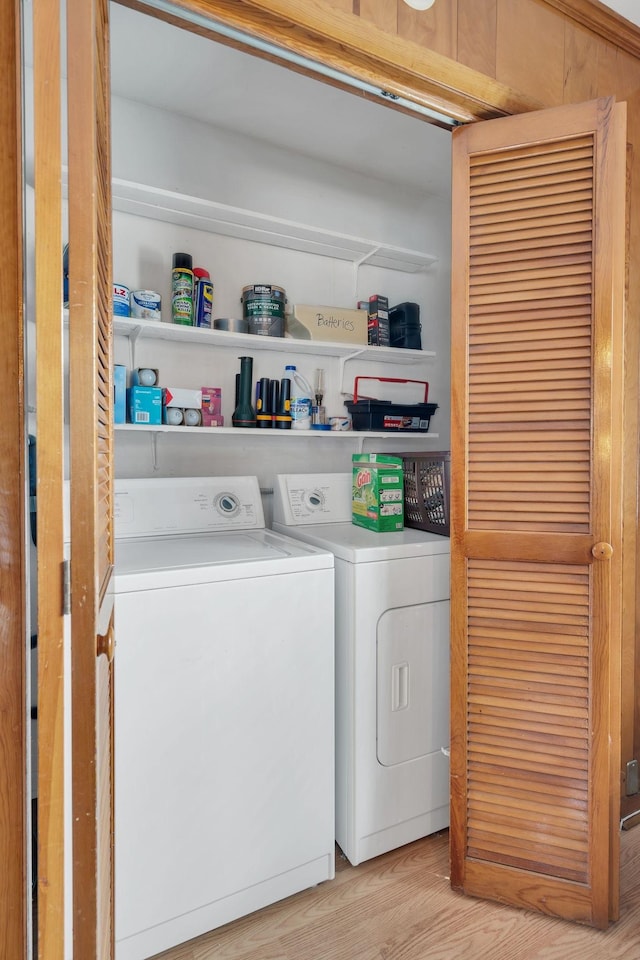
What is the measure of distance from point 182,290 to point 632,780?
7.73 ft

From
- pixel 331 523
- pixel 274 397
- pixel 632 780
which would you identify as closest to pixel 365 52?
pixel 274 397

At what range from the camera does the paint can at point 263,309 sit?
2084 millimetres

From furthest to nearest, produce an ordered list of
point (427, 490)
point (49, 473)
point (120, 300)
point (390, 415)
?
point (390, 415) → point (427, 490) → point (120, 300) → point (49, 473)

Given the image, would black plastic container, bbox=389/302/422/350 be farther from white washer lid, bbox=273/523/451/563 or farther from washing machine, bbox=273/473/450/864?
washing machine, bbox=273/473/450/864

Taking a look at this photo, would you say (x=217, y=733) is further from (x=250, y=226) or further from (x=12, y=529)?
(x=250, y=226)

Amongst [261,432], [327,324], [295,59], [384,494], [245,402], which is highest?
[295,59]

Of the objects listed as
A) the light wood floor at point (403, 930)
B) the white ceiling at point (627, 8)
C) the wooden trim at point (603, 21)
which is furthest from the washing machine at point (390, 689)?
the white ceiling at point (627, 8)

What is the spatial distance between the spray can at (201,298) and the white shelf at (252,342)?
7cm

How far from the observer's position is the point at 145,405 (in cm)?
188

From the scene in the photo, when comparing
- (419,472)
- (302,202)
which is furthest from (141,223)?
(419,472)

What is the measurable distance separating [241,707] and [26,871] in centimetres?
69

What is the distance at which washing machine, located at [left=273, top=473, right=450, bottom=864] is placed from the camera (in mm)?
1631

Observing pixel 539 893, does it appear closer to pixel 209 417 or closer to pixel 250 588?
pixel 250 588

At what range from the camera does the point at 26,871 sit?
0.78 meters
